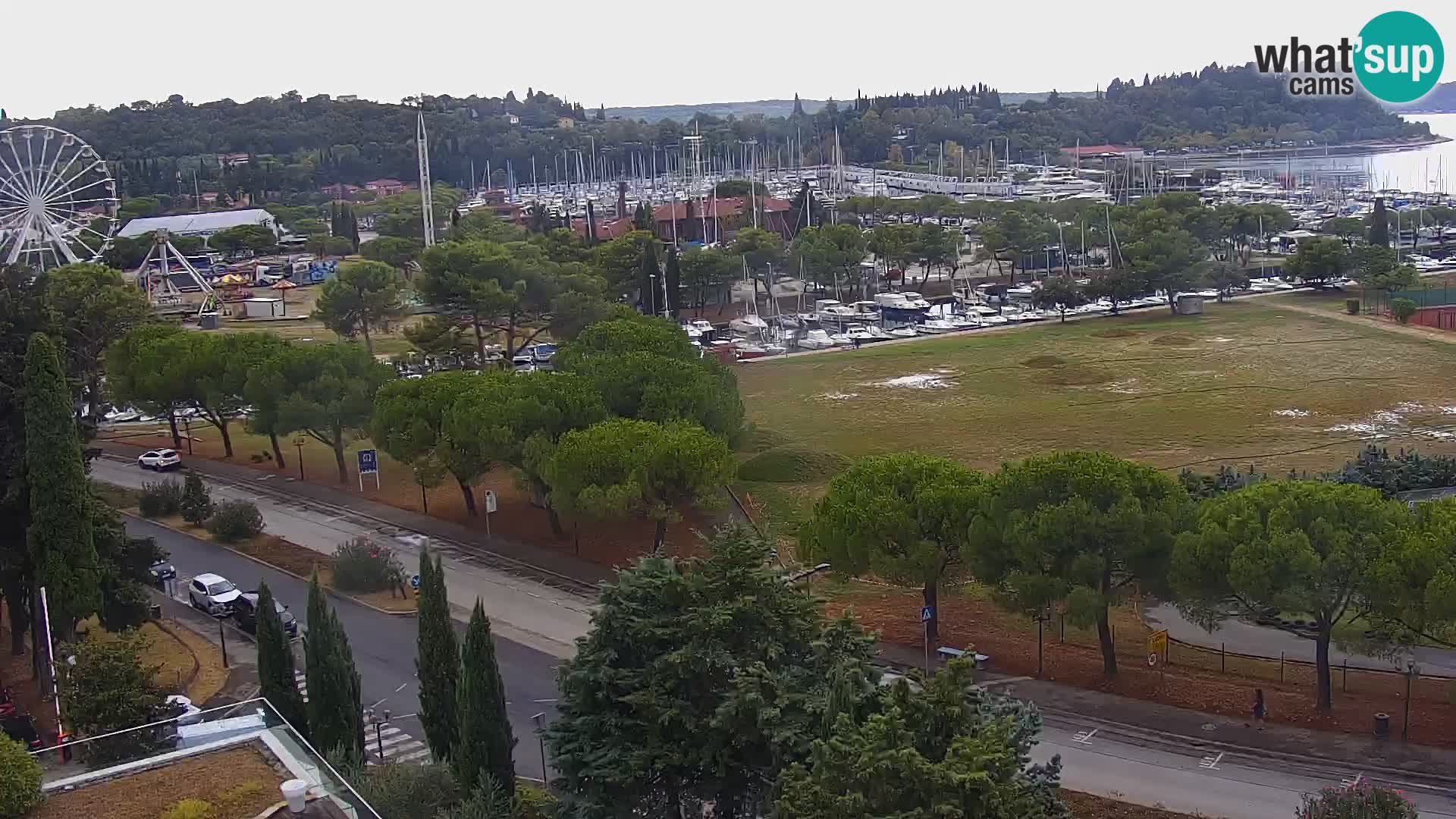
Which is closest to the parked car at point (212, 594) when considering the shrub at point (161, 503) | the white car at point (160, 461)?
the shrub at point (161, 503)

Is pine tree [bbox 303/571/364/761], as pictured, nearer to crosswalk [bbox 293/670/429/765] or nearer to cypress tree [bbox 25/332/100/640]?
crosswalk [bbox 293/670/429/765]

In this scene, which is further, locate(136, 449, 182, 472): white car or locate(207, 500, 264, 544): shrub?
locate(136, 449, 182, 472): white car

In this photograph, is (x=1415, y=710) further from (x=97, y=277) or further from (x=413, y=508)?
(x=97, y=277)

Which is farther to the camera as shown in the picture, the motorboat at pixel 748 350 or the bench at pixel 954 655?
the motorboat at pixel 748 350

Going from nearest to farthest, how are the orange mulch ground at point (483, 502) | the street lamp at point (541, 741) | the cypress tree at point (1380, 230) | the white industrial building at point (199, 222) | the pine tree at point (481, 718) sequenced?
1. the pine tree at point (481, 718)
2. the street lamp at point (541, 741)
3. the orange mulch ground at point (483, 502)
4. the cypress tree at point (1380, 230)
5. the white industrial building at point (199, 222)

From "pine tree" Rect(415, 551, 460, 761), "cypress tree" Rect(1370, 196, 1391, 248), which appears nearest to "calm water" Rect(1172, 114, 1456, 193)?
"cypress tree" Rect(1370, 196, 1391, 248)

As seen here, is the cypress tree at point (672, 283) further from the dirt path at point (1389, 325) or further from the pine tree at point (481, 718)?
the pine tree at point (481, 718)

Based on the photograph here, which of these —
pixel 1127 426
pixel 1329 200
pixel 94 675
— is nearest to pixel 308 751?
pixel 94 675
